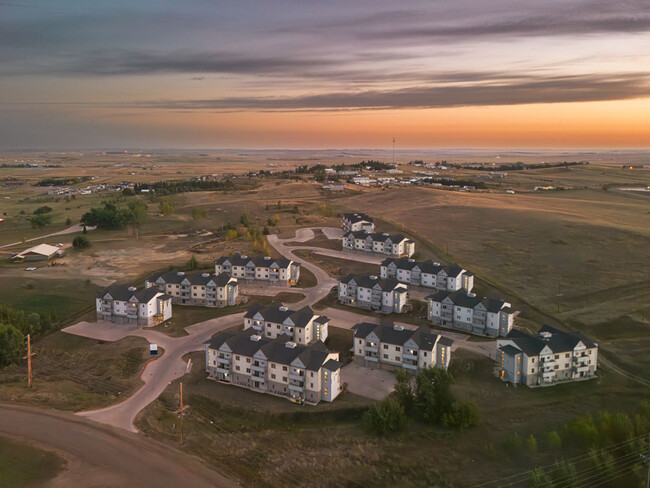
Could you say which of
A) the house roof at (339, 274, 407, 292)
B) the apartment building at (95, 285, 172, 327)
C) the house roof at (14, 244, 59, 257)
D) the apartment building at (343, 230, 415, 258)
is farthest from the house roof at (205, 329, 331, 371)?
the house roof at (14, 244, 59, 257)

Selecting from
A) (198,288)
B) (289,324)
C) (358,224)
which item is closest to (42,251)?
(198,288)

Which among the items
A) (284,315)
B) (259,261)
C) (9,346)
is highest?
(259,261)

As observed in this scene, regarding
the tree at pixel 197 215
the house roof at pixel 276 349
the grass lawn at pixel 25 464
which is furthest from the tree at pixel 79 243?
the grass lawn at pixel 25 464

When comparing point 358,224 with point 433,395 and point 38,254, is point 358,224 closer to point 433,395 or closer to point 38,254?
point 38,254

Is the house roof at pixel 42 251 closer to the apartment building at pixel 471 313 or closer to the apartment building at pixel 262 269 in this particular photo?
the apartment building at pixel 262 269

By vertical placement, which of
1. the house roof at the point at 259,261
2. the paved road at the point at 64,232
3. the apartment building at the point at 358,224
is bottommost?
the paved road at the point at 64,232

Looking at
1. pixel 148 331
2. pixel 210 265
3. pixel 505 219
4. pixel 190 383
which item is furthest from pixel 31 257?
pixel 505 219

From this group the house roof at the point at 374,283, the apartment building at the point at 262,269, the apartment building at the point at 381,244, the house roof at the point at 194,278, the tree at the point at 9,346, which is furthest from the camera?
the apartment building at the point at 381,244
